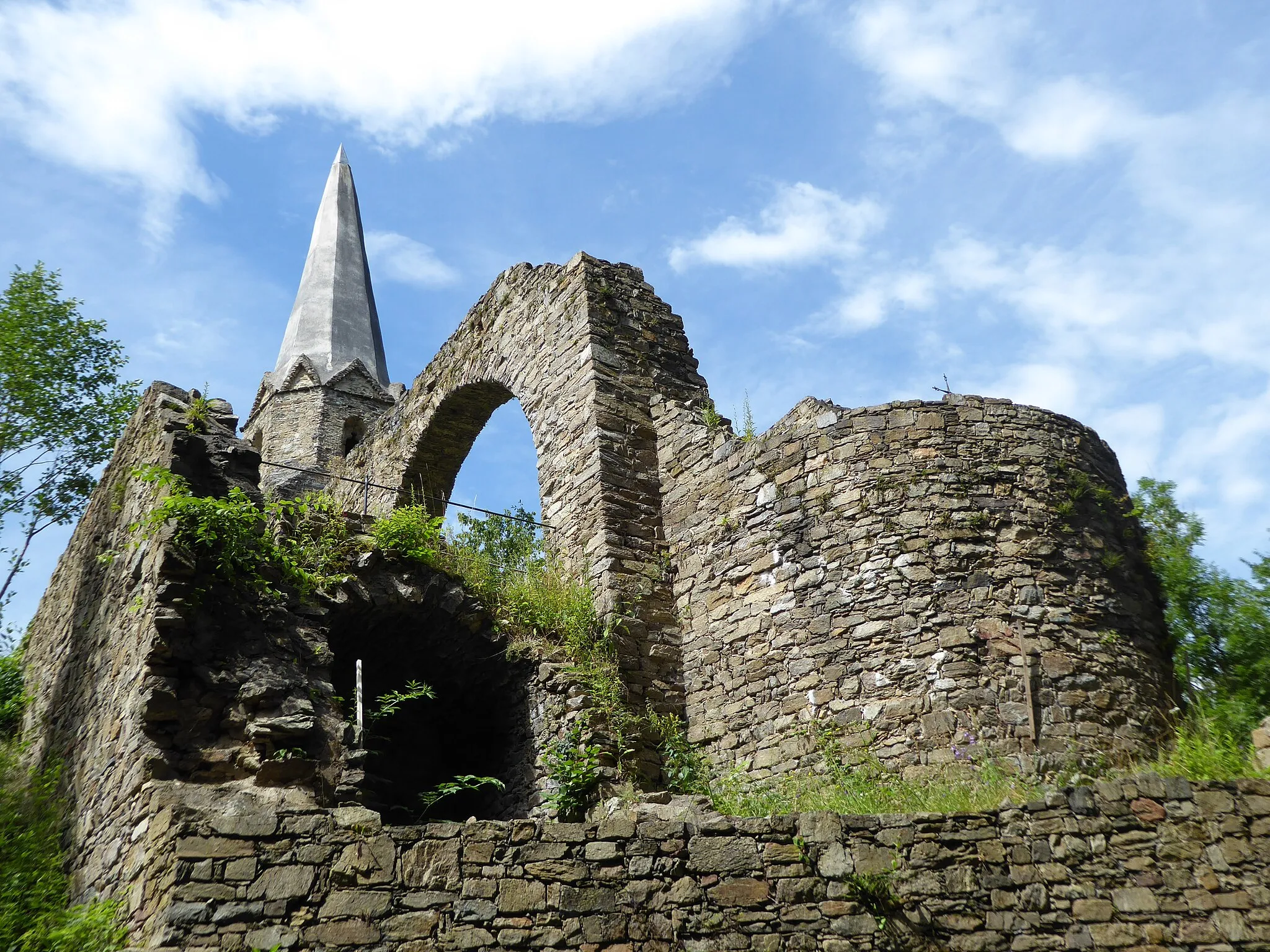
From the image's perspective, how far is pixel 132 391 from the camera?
16.7 meters

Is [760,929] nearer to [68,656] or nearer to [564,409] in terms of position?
[564,409]

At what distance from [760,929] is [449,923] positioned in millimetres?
1751

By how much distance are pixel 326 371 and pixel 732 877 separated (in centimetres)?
2190

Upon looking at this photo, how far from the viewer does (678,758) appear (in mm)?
8531

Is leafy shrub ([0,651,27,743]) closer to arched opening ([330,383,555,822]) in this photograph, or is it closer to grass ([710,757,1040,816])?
arched opening ([330,383,555,822])

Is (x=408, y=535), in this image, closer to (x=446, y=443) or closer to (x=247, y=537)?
(x=247, y=537)

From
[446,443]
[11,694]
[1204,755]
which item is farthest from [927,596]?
[11,694]

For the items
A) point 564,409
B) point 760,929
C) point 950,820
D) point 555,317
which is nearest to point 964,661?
point 950,820

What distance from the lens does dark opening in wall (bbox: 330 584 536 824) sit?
28.3 ft

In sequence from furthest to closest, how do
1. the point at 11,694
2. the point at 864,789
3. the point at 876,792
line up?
the point at 11,694, the point at 864,789, the point at 876,792

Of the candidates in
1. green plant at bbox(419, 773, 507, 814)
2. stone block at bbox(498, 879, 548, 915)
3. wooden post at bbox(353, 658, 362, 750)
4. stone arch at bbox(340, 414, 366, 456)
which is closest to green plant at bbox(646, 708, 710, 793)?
green plant at bbox(419, 773, 507, 814)

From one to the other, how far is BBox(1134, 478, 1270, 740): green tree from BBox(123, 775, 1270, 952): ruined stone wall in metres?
1.37

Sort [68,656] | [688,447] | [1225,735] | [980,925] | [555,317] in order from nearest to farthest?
[980,925] < [1225,735] < [68,656] < [688,447] < [555,317]

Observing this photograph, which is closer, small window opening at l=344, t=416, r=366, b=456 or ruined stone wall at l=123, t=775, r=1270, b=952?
ruined stone wall at l=123, t=775, r=1270, b=952
